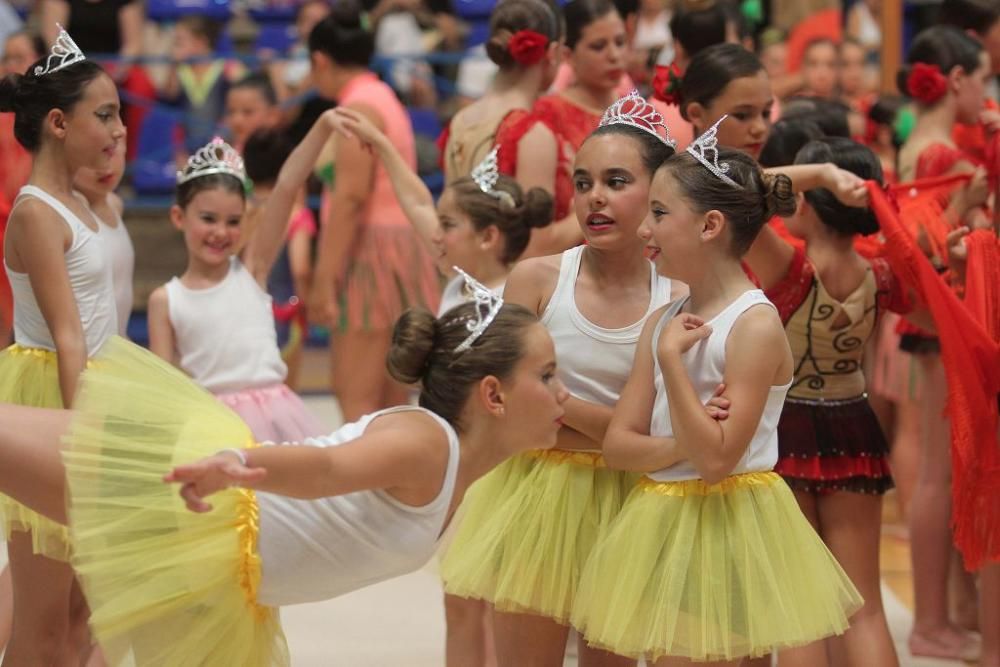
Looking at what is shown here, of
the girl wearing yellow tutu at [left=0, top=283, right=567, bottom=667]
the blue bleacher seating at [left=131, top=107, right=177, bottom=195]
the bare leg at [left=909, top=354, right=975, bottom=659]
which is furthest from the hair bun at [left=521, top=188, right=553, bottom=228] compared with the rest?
the blue bleacher seating at [left=131, top=107, right=177, bottom=195]

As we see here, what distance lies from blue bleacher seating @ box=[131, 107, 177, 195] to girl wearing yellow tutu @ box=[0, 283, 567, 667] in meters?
6.79

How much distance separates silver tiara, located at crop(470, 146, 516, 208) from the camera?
156 inches

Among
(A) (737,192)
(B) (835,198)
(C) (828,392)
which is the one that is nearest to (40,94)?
(A) (737,192)

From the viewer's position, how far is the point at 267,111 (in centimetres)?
768

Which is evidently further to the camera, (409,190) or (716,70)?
(409,190)

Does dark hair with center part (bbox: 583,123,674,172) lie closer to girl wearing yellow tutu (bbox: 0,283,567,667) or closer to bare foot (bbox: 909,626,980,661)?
girl wearing yellow tutu (bbox: 0,283,567,667)

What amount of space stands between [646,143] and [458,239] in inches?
36.6

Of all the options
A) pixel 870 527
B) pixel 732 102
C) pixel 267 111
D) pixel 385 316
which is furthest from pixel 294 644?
pixel 267 111

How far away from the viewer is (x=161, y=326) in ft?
14.0

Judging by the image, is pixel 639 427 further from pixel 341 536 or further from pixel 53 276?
pixel 53 276

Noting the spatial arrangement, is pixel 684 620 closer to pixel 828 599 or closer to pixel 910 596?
pixel 828 599

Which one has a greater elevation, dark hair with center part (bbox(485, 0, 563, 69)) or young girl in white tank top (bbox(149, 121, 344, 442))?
dark hair with center part (bbox(485, 0, 563, 69))

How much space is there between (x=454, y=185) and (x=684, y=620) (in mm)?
1582

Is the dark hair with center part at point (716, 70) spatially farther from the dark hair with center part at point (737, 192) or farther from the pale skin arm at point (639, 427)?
the pale skin arm at point (639, 427)
